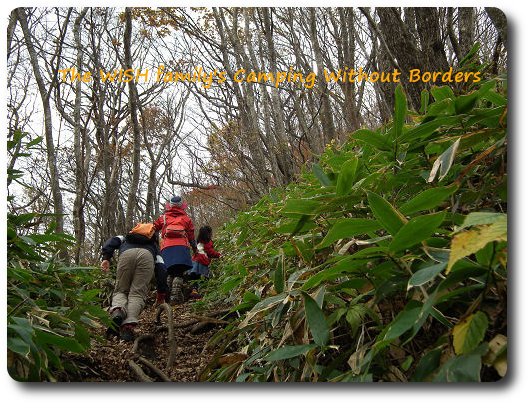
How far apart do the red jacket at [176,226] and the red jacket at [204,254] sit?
0.26m

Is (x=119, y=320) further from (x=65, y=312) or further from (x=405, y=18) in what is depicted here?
(x=405, y=18)

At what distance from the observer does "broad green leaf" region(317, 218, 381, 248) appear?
852mm

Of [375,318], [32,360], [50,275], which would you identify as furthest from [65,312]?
[375,318]

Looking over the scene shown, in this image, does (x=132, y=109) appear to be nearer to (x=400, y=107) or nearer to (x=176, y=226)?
(x=176, y=226)

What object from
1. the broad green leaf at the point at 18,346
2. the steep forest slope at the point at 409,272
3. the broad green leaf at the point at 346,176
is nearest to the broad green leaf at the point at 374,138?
the steep forest slope at the point at 409,272

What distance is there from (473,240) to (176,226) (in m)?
4.18

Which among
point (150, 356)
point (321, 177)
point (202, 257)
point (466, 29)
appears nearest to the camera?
point (321, 177)

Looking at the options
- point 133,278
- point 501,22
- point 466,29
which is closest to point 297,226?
point 501,22

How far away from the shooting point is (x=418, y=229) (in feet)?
2.46

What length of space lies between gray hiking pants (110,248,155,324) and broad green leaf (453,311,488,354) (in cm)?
278

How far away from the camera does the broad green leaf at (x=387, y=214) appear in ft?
2.67

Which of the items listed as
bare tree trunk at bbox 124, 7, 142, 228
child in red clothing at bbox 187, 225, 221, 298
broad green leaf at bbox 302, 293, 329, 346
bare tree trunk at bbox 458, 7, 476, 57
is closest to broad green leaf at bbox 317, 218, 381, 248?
broad green leaf at bbox 302, 293, 329, 346

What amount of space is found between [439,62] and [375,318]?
5.29ft

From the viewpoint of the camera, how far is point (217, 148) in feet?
23.9
